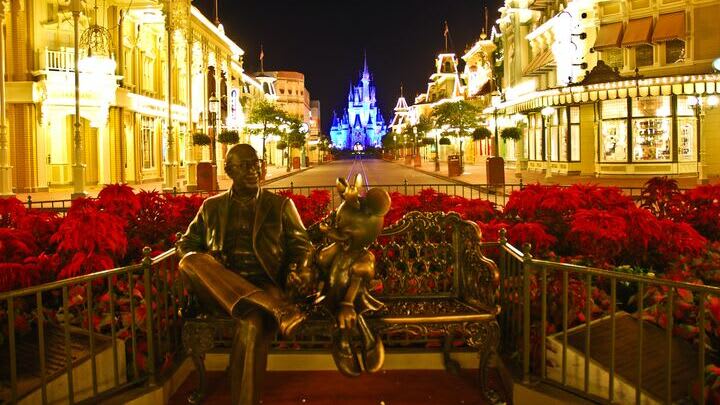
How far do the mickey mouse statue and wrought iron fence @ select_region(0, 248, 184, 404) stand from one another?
1286 millimetres

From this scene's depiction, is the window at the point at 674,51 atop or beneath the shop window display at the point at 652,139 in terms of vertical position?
atop

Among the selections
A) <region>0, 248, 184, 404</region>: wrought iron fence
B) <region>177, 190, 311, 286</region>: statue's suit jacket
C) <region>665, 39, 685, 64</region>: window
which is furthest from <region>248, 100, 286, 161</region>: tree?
<region>177, 190, 311, 286</region>: statue's suit jacket

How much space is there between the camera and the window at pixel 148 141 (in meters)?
36.2

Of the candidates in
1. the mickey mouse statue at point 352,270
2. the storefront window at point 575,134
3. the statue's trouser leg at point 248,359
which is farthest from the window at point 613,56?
the statue's trouser leg at point 248,359

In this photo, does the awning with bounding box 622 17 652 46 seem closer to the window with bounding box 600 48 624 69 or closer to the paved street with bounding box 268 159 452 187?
the window with bounding box 600 48 624 69

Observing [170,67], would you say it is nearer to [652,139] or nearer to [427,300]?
[652,139]

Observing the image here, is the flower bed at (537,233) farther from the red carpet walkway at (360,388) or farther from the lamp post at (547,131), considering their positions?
the lamp post at (547,131)

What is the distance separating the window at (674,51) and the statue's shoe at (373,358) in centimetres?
3075

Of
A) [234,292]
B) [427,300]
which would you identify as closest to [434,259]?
[427,300]

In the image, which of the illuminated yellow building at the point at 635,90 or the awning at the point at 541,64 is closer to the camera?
the illuminated yellow building at the point at 635,90

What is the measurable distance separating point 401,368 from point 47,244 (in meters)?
3.68

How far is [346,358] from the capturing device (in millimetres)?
4383

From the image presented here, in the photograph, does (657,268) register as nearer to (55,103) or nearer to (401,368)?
(401,368)

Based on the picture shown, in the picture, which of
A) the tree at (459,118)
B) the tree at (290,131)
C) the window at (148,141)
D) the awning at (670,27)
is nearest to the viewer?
the awning at (670,27)
